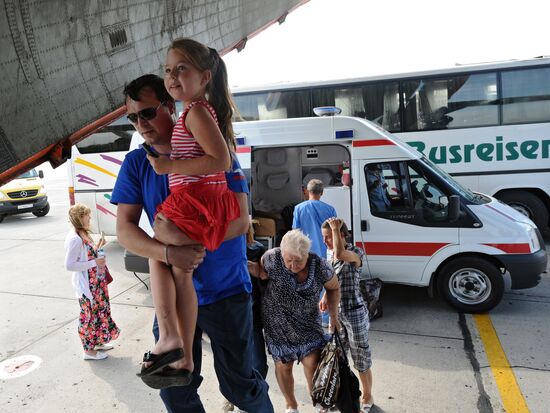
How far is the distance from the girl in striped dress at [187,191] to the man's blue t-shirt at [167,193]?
0.13 meters

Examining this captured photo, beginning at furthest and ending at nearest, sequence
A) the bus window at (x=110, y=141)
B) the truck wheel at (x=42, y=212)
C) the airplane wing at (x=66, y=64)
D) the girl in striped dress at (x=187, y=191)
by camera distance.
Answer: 1. the truck wheel at (x=42, y=212)
2. the bus window at (x=110, y=141)
3. the girl in striped dress at (x=187, y=191)
4. the airplane wing at (x=66, y=64)

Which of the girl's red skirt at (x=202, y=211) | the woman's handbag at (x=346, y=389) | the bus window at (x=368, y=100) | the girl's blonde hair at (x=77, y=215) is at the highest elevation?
the bus window at (x=368, y=100)

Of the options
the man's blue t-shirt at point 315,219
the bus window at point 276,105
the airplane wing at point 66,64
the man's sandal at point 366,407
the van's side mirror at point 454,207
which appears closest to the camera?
the airplane wing at point 66,64

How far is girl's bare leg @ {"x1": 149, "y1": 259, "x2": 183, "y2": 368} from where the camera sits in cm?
171

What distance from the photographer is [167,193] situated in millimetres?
1893

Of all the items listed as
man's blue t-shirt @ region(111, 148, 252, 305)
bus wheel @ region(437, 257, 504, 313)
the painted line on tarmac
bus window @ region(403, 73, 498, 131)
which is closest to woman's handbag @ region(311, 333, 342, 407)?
man's blue t-shirt @ region(111, 148, 252, 305)

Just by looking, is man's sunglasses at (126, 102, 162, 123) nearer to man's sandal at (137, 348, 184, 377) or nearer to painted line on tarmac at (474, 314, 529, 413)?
man's sandal at (137, 348, 184, 377)

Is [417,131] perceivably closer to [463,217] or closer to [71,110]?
[463,217]

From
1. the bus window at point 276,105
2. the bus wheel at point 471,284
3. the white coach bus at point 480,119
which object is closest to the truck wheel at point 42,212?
the bus window at point 276,105

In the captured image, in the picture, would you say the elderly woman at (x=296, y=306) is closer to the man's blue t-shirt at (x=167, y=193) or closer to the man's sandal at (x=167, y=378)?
the man's blue t-shirt at (x=167, y=193)

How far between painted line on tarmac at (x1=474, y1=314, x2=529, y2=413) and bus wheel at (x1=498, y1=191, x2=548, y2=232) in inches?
166

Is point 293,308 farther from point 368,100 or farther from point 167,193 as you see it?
point 368,100

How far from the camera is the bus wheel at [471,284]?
5160 millimetres

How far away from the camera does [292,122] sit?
18.4 ft
